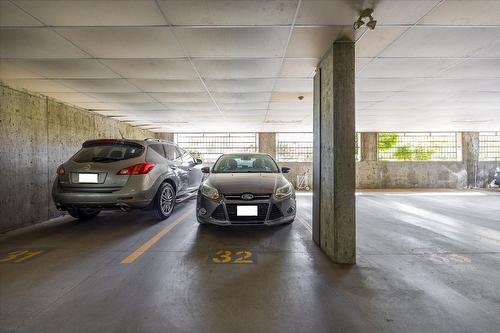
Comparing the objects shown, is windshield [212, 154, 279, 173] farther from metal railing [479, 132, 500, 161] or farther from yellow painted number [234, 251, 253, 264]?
metal railing [479, 132, 500, 161]

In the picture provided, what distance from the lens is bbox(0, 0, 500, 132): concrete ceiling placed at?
2410 millimetres

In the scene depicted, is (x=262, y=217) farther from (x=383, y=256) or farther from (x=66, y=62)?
(x=66, y=62)

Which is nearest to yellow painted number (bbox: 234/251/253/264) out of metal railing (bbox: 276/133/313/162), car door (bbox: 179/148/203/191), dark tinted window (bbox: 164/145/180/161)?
dark tinted window (bbox: 164/145/180/161)

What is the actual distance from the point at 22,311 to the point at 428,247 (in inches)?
180

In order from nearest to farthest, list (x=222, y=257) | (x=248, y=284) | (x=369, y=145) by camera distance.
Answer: (x=248, y=284) < (x=222, y=257) < (x=369, y=145)

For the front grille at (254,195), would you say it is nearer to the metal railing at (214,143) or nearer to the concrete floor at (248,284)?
the concrete floor at (248,284)

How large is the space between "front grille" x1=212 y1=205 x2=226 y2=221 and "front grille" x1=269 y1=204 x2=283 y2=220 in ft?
2.33

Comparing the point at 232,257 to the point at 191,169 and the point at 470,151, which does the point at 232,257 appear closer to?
the point at 191,169

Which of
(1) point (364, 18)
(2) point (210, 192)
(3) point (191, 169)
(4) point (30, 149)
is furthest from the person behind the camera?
(3) point (191, 169)

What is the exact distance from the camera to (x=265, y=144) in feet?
41.1

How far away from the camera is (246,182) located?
3922 millimetres

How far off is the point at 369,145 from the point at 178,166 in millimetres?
10440

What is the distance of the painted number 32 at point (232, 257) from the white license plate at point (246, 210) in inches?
23.3

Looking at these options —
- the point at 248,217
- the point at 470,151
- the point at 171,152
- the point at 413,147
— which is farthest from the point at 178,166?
the point at 470,151
